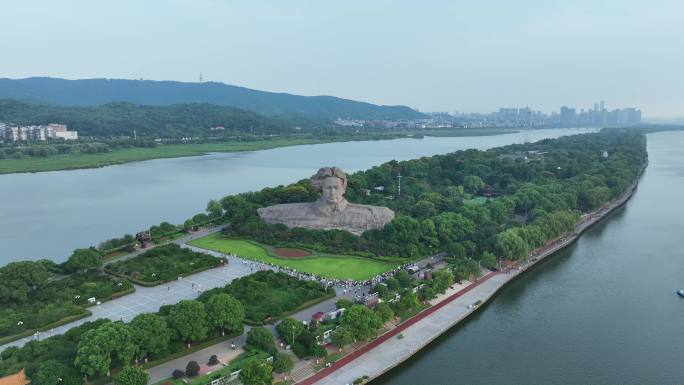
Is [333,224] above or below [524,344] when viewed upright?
above

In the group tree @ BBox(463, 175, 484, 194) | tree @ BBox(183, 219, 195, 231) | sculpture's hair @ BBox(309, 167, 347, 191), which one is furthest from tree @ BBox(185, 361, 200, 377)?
tree @ BBox(463, 175, 484, 194)

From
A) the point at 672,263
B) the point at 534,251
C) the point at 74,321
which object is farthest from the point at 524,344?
the point at 74,321

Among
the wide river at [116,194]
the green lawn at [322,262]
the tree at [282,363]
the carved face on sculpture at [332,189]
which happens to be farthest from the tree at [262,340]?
the wide river at [116,194]

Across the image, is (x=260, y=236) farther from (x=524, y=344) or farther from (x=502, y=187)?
(x=502, y=187)

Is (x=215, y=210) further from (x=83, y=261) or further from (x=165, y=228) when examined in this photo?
(x=83, y=261)

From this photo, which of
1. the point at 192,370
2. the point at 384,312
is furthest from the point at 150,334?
the point at 384,312

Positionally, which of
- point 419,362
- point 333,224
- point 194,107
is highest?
point 194,107
